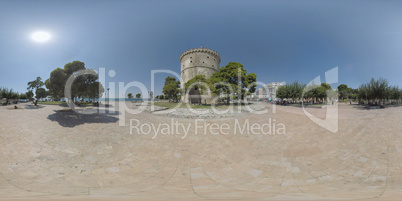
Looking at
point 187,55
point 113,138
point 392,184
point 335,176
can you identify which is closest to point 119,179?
point 113,138

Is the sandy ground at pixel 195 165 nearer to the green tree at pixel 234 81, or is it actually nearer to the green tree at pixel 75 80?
the green tree at pixel 75 80

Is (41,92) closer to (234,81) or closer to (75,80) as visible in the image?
(75,80)

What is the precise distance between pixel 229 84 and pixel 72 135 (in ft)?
77.8

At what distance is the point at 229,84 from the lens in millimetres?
25875

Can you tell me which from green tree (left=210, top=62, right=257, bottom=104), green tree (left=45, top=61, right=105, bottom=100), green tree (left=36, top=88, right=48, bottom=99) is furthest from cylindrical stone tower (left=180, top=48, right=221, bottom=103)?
green tree (left=45, top=61, right=105, bottom=100)

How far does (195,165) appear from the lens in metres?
4.48

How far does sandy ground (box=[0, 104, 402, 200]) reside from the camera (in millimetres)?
3059

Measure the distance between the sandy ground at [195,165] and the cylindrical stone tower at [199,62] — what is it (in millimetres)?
30832

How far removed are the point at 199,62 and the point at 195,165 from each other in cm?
3529

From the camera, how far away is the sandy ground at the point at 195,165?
3.06 metres

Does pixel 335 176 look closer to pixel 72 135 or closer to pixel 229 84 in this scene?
pixel 72 135

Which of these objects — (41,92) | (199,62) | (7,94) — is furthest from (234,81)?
(7,94)

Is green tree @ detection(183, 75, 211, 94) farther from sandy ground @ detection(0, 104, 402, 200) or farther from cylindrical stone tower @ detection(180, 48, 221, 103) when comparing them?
sandy ground @ detection(0, 104, 402, 200)

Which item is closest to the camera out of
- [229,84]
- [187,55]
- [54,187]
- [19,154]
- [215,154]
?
[54,187]
